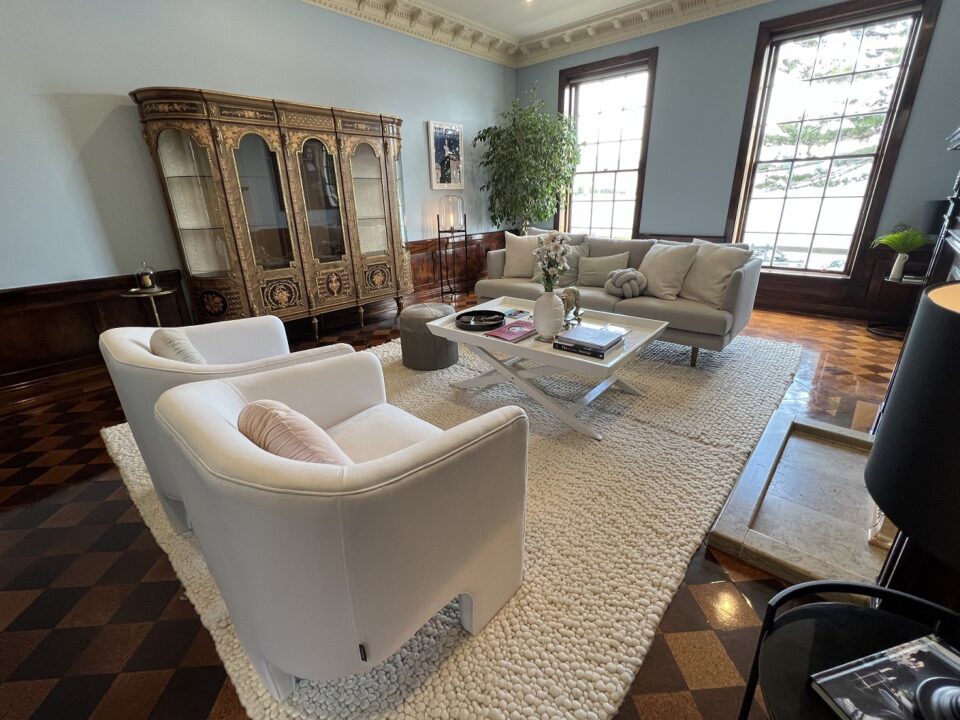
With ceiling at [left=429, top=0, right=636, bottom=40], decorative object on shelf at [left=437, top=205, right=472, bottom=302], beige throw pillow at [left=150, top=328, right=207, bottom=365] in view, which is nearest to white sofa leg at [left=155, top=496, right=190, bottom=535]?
beige throw pillow at [left=150, top=328, right=207, bottom=365]

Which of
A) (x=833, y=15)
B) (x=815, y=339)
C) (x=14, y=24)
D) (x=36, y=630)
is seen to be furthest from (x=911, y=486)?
(x=833, y=15)

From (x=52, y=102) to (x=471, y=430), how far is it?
11.8ft

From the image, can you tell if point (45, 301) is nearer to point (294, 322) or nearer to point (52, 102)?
point (52, 102)

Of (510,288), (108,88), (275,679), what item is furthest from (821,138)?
(108,88)

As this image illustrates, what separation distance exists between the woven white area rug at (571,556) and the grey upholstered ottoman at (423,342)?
0.30m

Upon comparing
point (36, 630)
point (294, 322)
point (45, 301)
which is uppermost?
point (45, 301)

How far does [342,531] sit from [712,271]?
3146 mm

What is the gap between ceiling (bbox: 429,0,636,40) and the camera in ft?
13.9

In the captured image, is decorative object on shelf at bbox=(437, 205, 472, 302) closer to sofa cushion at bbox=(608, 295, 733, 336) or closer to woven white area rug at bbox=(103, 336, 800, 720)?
sofa cushion at bbox=(608, 295, 733, 336)

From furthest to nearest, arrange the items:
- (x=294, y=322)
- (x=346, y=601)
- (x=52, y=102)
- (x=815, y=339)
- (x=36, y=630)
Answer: (x=294, y=322), (x=815, y=339), (x=52, y=102), (x=36, y=630), (x=346, y=601)

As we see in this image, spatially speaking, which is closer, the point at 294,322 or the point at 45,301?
the point at 45,301

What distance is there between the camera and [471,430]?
0.98 m

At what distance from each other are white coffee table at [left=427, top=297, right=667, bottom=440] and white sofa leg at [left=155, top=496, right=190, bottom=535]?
1.51 metres

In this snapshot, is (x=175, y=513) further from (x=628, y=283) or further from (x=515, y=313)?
(x=628, y=283)
